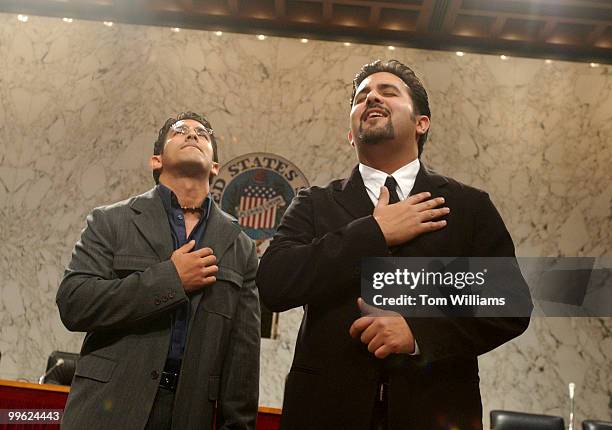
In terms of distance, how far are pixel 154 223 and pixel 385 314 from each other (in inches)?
42.8

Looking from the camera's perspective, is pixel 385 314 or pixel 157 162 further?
pixel 157 162

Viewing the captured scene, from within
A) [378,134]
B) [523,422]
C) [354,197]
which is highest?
[378,134]

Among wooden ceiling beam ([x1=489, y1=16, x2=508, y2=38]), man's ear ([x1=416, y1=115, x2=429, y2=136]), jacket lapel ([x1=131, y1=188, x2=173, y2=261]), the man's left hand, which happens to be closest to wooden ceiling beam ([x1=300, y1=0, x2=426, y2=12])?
wooden ceiling beam ([x1=489, y1=16, x2=508, y2=38])

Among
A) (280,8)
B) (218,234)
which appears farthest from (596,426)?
(280,8)

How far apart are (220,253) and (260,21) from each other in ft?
17.9

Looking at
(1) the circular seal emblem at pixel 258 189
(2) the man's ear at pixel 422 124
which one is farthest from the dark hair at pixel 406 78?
(1) the circular seal emblem at pixel 258 189

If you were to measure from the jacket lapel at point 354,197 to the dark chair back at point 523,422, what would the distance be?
3.79 meters

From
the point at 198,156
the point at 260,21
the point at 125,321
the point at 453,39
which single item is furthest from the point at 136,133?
the point at 125,321

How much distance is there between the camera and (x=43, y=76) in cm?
692

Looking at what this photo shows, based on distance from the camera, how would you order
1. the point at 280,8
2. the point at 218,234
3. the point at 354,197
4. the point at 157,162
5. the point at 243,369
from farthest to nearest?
the point at 280,8, the point at 157,162, the point at 218,234, the point at 243,369, the point at 354,197

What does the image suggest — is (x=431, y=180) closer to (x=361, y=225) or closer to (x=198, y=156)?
(x=361, y=225)

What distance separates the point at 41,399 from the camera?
365cm

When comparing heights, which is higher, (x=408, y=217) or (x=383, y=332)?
(x=408, y=217)

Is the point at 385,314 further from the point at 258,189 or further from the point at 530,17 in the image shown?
the point at 530,17
